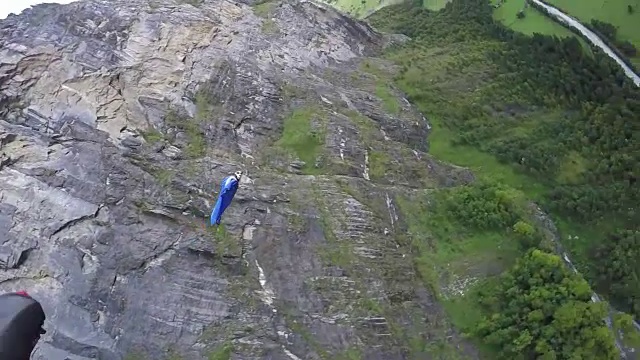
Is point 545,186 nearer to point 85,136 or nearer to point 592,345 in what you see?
point 592,345

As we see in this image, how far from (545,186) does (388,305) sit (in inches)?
918


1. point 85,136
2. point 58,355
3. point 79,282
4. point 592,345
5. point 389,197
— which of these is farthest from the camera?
point 389,197

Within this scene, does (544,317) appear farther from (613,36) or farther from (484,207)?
(613,36)

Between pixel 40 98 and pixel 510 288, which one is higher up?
pixel 510 288

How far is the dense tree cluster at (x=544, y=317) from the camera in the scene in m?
35.6

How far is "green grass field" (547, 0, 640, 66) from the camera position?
7138cm

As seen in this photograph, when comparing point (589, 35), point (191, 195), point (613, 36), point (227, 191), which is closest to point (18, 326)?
point (227, 191)

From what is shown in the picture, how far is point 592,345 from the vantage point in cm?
3578

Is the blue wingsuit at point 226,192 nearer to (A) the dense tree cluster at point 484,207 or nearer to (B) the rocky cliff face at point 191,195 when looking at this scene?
(B) the rocky cliff face at point 191,195

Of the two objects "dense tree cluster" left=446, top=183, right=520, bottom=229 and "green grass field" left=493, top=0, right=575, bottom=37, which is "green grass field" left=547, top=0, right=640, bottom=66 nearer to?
"green grass field" left=493, top=0, right=575, bottom=37

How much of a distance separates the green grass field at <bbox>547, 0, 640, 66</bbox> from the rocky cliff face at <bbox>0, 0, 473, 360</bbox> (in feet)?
120

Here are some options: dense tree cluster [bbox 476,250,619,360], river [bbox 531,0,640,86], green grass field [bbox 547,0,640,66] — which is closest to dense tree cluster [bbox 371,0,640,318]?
river [bbox 531,0,640,86]

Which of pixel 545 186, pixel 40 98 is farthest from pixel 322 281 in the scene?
pixel 545 186

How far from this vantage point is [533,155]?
2098 inches
